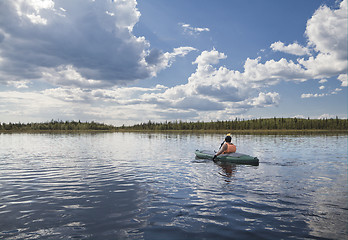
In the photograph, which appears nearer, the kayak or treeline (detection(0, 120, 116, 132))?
the kayak

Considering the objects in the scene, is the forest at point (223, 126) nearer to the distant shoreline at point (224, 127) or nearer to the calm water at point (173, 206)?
the distant shoreline at point (224, 127)

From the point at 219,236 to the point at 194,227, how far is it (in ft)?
3.04

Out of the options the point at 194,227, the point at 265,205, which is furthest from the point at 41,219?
the point at 265,205

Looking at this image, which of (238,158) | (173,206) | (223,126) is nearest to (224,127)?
(223,126)

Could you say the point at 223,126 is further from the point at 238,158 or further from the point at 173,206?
the point at 173,206

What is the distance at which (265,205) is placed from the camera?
10391mm

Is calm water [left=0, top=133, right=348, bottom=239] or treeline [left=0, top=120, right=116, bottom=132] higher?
treeline [left=0, top=120, right=116, bottom=132]

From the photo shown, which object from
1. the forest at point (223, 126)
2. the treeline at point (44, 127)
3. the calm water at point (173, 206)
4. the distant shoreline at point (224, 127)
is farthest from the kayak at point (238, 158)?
the treeline at point (44, 127)

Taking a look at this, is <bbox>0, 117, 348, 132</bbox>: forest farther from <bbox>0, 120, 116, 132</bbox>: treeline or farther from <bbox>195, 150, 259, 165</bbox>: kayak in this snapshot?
<bbox>195, 150, 259, 165</bbox>: kayak

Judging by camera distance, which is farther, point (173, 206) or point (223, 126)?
point (223, 126)

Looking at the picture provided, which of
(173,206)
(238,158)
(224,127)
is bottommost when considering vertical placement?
(173,206)

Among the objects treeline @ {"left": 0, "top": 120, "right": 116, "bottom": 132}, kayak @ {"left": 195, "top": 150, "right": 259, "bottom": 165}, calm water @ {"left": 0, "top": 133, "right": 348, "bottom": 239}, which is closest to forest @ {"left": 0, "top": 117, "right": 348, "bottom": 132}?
treeline @ {"left": 0, "top": 120, "right": 116, "bottom": 132}

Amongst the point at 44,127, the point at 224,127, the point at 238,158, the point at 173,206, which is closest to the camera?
the point at 173,206

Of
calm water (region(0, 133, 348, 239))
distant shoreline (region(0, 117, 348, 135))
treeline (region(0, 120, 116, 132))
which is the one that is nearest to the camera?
calm water (region(0, 133, 348, 239))
